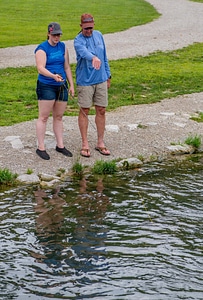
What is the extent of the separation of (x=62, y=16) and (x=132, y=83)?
53.0ft

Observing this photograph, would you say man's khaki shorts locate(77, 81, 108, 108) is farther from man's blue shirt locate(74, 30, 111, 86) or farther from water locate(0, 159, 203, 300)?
water locate(0, 159, 203, 300)

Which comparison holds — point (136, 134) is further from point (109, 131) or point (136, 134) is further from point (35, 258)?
point (35, 258)

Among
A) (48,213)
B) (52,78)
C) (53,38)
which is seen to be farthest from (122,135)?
(48,213)

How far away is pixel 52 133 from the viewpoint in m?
11.4

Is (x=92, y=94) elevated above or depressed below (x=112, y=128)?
above

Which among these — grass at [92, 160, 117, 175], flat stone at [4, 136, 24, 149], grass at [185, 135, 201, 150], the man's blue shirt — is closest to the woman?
the man's blue shirt

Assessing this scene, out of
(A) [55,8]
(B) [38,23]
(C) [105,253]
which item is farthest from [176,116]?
(A) [55,8]

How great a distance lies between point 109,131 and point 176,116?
186 cm

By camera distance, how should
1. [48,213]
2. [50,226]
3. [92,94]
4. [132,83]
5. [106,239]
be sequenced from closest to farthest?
1. [106,239]
2. [50,226]
3. [48,213]
4. [92,94]
5. [132,83]

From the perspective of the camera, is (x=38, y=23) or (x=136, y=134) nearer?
(x=136, y=134)

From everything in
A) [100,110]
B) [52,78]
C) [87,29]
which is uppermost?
[87,29]

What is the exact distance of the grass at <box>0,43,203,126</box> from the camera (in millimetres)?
13523

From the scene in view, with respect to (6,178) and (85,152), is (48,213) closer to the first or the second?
(6,178)

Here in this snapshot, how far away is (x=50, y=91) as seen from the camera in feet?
32.7
